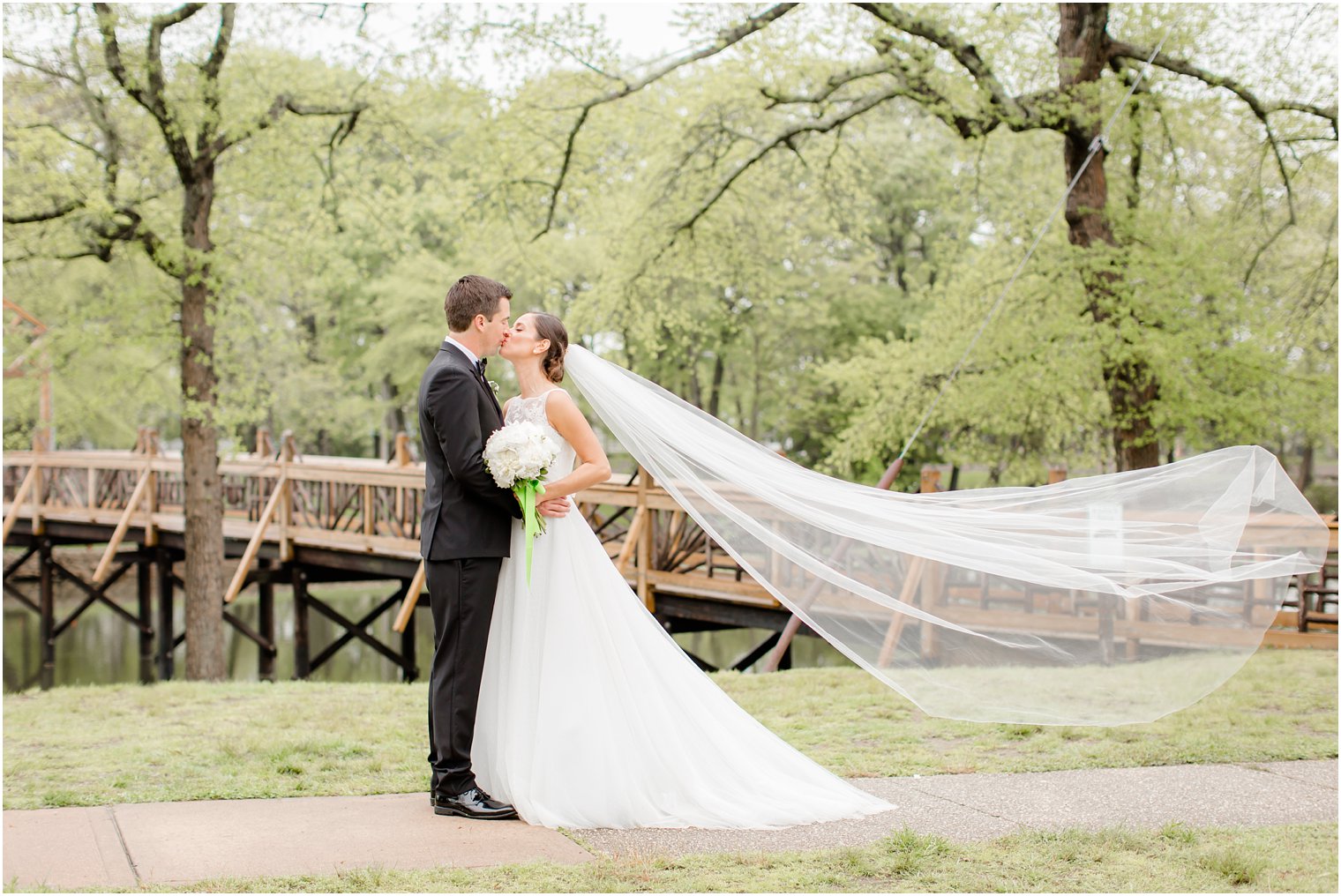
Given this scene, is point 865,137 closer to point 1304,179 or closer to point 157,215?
point 1304,179

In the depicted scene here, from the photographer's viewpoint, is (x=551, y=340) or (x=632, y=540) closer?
(x=551, y=340)

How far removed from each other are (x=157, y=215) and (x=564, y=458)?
11091 millimetres

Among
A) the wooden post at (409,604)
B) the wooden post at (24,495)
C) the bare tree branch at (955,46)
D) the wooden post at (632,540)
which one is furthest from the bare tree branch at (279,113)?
the wooden post at (24,495)

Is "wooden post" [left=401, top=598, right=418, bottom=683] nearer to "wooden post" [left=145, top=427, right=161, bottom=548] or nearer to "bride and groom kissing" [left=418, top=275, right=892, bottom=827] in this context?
"wooden post" [left=145, top=427, right=161, bottom=548]

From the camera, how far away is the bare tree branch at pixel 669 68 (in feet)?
39.0

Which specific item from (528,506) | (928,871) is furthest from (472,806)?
(928,871)

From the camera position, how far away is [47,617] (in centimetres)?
2191

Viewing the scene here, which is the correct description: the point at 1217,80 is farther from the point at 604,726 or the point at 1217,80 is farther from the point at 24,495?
the point at 24,495

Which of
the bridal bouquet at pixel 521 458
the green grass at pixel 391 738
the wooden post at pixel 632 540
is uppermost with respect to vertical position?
the bridal bouquet at pixel 521 458

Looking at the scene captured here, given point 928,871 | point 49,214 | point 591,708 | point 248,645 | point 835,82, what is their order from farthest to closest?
1. point 248,645
2. point 835,82
3. point 49,214
4. point 591,708
5. point 928,871

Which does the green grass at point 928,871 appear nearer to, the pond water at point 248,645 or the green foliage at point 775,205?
the green foliage at point 775,205

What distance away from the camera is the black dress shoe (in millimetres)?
4828

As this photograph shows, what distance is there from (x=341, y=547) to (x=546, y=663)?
42.8ft

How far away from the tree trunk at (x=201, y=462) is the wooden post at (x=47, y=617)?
750 centimetres
